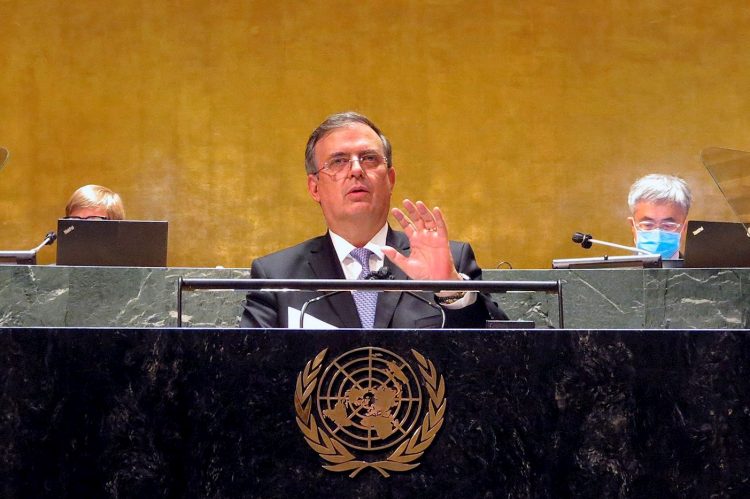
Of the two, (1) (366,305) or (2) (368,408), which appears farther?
(1) (366,305)

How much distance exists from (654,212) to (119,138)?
12.4 feet

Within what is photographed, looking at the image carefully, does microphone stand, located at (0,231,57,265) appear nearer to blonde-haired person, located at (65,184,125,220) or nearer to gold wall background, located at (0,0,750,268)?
blonde-haired person, located at (65,184,125,220)

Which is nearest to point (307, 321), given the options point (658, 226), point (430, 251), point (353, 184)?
point (430, 251)

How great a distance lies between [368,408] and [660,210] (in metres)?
3.43

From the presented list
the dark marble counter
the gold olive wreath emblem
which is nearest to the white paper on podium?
the gold olive wreath emblem

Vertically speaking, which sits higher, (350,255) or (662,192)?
(662,192)

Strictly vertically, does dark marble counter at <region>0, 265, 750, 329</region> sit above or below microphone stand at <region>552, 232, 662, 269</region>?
below

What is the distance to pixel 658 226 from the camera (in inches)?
186

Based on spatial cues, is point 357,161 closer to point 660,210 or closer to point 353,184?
point 353,184

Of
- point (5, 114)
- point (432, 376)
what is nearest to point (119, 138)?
point (5, 114)

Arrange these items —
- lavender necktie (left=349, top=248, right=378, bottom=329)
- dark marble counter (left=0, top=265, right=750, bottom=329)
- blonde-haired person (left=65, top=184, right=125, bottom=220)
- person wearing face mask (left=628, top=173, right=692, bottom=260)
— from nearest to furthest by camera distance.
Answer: lavender necktie (left=349, top=248, right=378, bottom=329)
dark marble counter (left=0, top=265, right=750, bottom=329)
person wearing face mask (left=628, top=173, right=692, bottom=260)
blonde-haired person (left=65, top=184, right=125, bottom=220)

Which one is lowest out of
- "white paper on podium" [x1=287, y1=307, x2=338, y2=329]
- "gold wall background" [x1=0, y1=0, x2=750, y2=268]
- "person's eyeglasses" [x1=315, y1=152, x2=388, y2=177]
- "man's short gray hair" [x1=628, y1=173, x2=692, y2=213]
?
"white paper on podium" [x1=287, y1=307, x2=338, y2=329]

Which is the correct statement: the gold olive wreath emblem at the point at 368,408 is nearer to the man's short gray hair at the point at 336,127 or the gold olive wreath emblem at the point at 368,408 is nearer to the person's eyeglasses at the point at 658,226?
the man's short gray hair at the point at 336,127

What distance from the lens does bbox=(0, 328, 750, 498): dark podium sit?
1562mm
